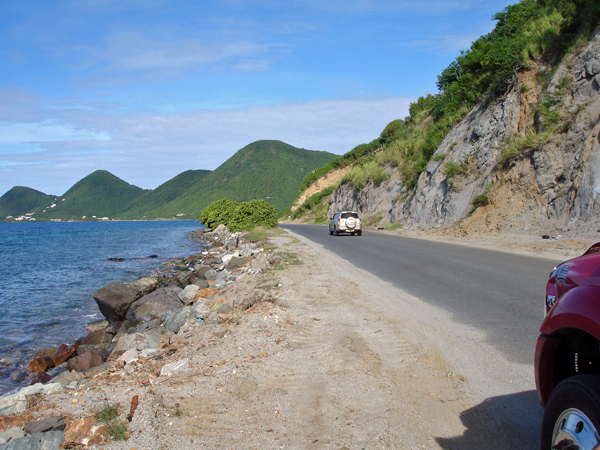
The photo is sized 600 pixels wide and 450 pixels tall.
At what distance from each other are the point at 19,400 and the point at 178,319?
4922 millimetres

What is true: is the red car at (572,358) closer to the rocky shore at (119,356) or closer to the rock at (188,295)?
the rocky shore at (119,356)

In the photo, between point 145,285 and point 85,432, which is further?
point 145,285

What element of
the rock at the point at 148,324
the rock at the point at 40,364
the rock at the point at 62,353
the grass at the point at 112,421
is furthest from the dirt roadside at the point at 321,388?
the rock at the point at 62,353

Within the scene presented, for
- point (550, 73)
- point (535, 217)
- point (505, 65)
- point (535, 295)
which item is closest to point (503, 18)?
point (505, 65)

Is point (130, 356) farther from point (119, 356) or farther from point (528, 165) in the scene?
point (528, 165)

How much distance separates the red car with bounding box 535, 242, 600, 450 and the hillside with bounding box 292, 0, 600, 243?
50.9ft

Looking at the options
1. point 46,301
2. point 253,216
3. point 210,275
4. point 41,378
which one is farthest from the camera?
point 253,216

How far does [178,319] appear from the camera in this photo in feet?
32.5

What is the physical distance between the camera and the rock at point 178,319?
31.5 ft

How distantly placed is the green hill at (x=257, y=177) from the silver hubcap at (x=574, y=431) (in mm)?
133487

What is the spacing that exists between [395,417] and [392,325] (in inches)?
121

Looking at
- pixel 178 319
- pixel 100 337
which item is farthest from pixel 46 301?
pixel 178 319

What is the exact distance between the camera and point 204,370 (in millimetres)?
5281

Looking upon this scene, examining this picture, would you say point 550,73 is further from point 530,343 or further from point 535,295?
point 530,343
